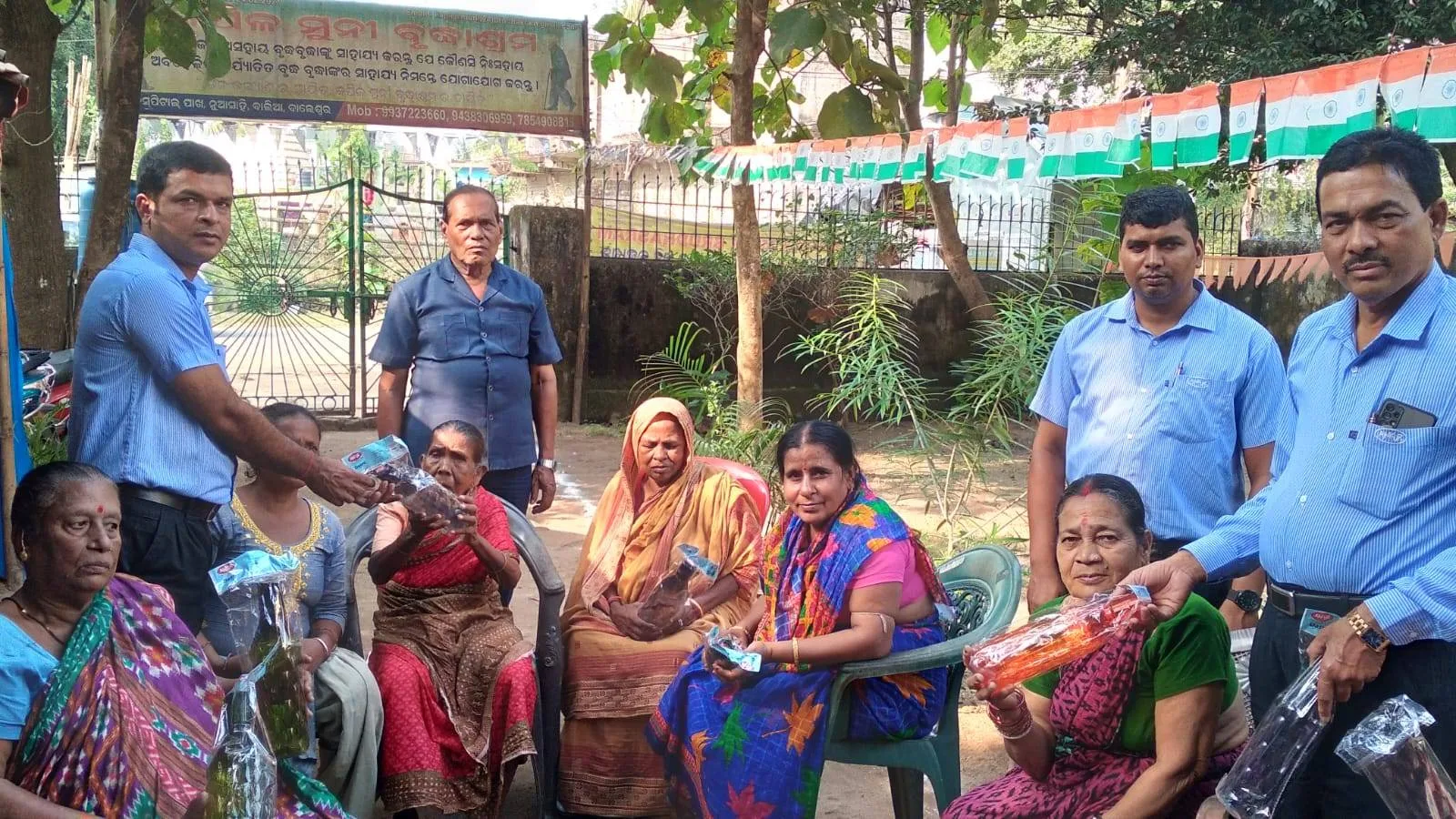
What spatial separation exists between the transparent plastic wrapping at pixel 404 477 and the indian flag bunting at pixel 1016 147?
11.4ft

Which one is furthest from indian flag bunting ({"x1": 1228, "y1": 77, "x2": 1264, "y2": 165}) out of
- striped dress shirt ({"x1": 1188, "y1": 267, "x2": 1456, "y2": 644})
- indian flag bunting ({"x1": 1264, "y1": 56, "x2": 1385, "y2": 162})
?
striped dress shirt ({"x1": 1188, "y1": 267, "x2": 1456, "y2": 644})

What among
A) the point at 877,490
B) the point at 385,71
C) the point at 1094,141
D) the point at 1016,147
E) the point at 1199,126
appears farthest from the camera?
the point at 385,71

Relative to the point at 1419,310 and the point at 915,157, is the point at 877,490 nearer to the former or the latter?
the point at 915,157

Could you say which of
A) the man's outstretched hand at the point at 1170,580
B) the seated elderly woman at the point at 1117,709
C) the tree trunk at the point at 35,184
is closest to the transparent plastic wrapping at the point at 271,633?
the seated elderly woman at the point at 1117,709

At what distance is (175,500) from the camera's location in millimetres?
2822

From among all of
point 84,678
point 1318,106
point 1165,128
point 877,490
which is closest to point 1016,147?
point 1165,128

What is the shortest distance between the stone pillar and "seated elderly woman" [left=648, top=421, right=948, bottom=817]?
687 cm

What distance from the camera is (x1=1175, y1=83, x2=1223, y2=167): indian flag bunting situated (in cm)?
468

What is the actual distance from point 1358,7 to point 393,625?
676cm

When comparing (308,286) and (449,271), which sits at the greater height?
(449,271)

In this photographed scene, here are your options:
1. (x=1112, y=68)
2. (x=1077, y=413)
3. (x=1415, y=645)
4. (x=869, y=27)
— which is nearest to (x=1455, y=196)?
(x=1112, y=68)

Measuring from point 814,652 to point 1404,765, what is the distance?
1.40m

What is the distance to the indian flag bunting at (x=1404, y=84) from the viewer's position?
3.70 m

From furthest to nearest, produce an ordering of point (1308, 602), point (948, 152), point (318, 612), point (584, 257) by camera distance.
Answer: point (584, 257), point (948, 152), point (318, 612), point (1308, 602)
